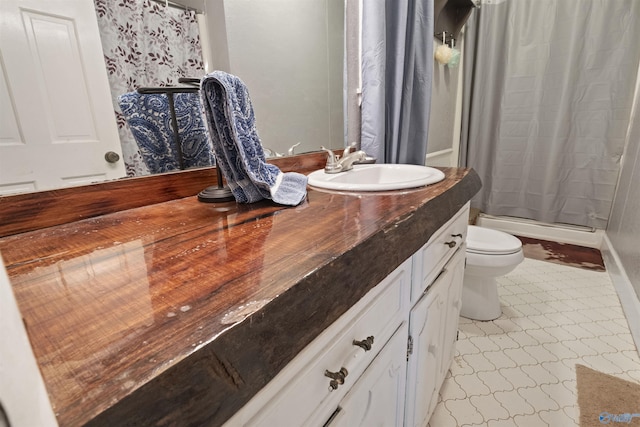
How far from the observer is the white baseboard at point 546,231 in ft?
7.84

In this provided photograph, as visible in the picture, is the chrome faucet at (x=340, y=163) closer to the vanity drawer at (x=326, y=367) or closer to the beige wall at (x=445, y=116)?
the vanity drawer at (x=326, y=367)

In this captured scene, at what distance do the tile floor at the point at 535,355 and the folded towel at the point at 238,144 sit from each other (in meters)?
0.97

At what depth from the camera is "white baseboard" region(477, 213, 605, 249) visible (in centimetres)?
239

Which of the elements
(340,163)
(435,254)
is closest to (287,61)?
(340,163)

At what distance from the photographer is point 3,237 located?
1.78ft

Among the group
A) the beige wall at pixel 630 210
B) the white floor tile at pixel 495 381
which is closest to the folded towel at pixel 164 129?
the white floor tile at pixel 495 381

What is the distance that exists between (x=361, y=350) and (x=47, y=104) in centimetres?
69

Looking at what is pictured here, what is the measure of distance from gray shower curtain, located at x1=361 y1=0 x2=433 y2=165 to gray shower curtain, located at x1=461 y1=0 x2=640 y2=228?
129cm

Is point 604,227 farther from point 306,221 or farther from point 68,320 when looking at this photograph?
point 68,320

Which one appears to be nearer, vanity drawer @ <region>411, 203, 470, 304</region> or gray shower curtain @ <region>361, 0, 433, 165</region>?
vanity drawer @ <region>411, 203, 470, 304</region>

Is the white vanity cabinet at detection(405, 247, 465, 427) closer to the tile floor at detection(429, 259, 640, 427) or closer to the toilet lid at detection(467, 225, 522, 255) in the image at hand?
the tile floor at detection(429, 259, 640, 427)

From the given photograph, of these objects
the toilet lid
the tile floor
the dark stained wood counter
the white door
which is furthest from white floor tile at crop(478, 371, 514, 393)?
the white door

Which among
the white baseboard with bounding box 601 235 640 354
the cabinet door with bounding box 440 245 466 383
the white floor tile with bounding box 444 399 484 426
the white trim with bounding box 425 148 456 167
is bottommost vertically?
the white floor tile with bounding box 444 399 484 426

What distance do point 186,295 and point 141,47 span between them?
24.9 inches
